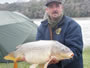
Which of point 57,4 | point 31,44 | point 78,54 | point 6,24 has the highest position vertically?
point 57,4

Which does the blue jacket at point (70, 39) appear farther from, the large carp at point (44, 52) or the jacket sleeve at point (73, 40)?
the large carp at point (44, 52)

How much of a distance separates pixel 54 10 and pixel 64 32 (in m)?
0.33

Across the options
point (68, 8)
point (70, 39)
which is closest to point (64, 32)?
point (70, 39)

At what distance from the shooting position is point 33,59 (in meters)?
2.59

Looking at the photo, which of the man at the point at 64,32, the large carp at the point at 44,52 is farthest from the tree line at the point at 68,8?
the large carp at the point at 44,52

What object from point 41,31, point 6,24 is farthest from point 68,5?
point 41,31

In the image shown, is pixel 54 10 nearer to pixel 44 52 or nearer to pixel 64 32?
pixel 64 32

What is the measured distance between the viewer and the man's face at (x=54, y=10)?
2.94m

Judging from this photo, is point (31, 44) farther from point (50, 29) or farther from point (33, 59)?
point (50, 29)

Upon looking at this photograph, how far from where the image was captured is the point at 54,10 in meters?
2.93

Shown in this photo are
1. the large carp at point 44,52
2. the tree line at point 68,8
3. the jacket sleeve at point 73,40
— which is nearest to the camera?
the large carp at point 44,52

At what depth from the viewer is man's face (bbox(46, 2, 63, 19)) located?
2939mm

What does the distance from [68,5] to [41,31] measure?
122ft

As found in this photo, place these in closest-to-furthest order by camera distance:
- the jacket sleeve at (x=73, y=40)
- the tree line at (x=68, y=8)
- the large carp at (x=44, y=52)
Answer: the large carp at (x=44, y=52), the jacket sleeve at (x=73, y=40), the tree line at (x=68, y=8)
